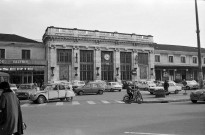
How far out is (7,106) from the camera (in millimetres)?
5438

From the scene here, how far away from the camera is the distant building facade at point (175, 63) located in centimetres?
5894

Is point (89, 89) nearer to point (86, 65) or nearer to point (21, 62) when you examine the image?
point (21, 62)

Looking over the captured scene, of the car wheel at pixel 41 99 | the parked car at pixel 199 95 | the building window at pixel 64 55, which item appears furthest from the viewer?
the building window at pixel 64 55

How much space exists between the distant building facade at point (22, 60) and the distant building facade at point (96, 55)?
1.66 meters

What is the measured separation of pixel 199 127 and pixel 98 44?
4079 cm

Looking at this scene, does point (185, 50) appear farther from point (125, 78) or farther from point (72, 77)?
point (72, 77)

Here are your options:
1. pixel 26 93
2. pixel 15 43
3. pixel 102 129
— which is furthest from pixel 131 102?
pixel 15 43

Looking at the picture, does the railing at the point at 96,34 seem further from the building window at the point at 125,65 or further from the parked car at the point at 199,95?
the parked car at the point at 199,95

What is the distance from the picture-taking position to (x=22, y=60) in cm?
4284

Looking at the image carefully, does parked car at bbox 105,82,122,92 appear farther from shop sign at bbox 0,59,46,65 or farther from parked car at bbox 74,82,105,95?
shop sign at bbox 0,59,46,65

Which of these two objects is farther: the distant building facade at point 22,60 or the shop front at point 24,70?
the distant building facade at point 22,60

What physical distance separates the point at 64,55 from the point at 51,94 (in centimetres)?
2508

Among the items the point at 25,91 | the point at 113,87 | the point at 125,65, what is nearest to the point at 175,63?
the point at 125,65

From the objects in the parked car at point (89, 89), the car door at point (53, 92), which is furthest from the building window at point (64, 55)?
the car door at point (53, 92)
